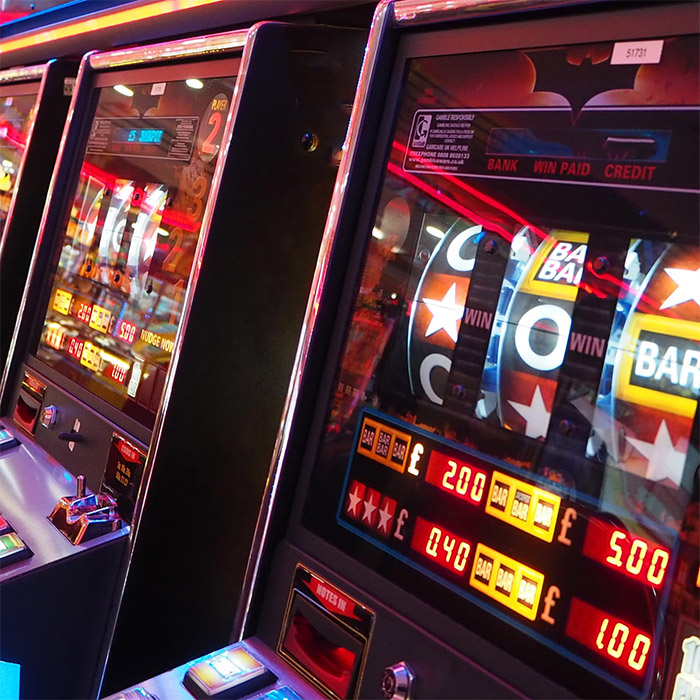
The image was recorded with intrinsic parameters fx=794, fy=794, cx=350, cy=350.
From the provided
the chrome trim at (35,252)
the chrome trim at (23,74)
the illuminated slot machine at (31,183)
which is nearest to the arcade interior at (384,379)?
the chrome trim at (35,252)

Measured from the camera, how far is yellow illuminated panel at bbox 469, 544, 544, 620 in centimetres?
100

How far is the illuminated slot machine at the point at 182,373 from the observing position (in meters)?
1.59

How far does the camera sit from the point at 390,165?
4.24 feet

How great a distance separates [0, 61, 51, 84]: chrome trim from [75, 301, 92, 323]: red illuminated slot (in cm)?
92

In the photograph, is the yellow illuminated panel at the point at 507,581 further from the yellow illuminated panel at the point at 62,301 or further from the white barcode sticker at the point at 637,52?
the yellow illuminated panel at the point at 62,301

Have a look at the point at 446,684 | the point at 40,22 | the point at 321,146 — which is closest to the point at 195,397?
the point at 321,146

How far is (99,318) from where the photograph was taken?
6.68ft

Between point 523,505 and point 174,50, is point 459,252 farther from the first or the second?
point 174,50

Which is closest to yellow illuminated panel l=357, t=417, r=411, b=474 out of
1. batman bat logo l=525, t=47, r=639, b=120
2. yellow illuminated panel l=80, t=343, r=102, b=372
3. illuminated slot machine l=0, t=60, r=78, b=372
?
batman bat logo l=525, t=47, r=639, b=120

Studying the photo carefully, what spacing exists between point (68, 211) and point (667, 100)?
1.81 metres

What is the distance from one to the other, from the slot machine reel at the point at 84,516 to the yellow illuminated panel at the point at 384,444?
653mm

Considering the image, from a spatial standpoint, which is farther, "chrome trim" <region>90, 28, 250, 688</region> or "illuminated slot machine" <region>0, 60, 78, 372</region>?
"illuminated slot machine" <region>0, 60, 78, 372</region>

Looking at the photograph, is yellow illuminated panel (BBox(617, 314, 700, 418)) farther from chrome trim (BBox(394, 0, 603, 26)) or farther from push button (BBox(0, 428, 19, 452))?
push button (BBox(0, 428, 19, 452))

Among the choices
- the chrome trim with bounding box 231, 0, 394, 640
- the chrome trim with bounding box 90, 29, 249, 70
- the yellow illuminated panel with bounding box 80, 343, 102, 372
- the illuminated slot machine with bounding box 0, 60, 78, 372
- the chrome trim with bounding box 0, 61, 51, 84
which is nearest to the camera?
the chrome trim with bounding box 231, 0, 394, 640
